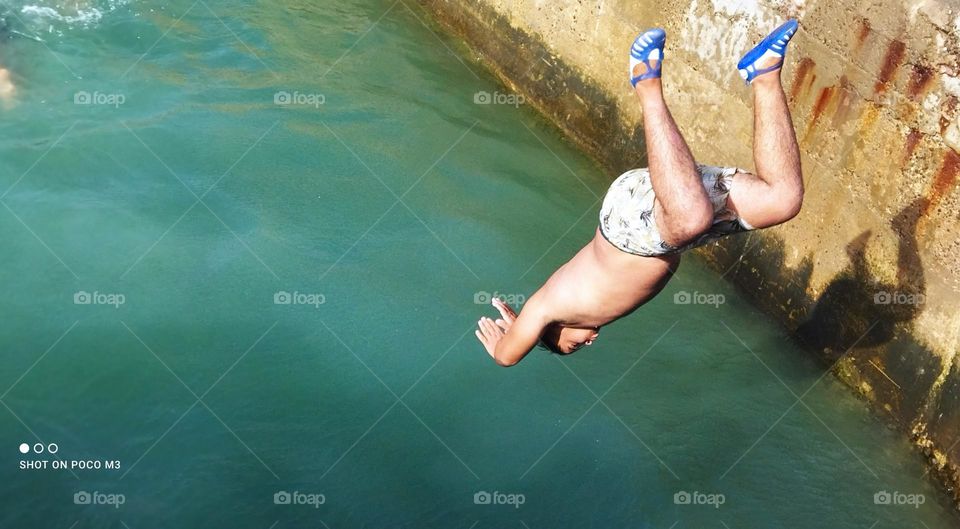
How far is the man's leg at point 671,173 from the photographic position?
3844mm

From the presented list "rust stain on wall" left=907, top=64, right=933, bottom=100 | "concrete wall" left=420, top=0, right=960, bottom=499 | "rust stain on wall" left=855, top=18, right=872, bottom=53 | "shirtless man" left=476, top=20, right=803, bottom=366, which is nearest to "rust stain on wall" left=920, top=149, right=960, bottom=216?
"concrete wall" left=420, top=0, right=960, bottom=499

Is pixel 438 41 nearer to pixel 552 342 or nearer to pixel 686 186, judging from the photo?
pixel 552 342

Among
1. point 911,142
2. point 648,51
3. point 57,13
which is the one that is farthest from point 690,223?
point 57,13

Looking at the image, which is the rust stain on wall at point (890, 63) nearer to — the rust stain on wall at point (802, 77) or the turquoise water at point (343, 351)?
the rust stain on wall at point (802, 77)

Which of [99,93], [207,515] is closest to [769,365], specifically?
[207,515]

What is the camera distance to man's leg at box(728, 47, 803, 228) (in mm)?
3951

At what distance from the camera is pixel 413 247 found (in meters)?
7.48

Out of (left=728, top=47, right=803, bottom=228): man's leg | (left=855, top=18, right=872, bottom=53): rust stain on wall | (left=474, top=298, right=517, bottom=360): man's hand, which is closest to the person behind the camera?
(left=728, top=47, right=803, bottom=228): man's leg

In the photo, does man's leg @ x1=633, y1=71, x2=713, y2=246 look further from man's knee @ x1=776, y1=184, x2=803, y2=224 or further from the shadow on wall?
the shadow on wall

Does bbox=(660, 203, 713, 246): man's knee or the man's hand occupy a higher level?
bbox=(660, 203, 713, 246): man's knee

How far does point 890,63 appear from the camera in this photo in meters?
6.38

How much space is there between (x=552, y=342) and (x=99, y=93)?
17.5 ft

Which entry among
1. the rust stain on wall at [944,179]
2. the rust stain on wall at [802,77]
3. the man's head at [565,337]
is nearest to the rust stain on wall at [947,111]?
the rust stain on wall at [944,179]

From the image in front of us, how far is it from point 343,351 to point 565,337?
7.17 ft
